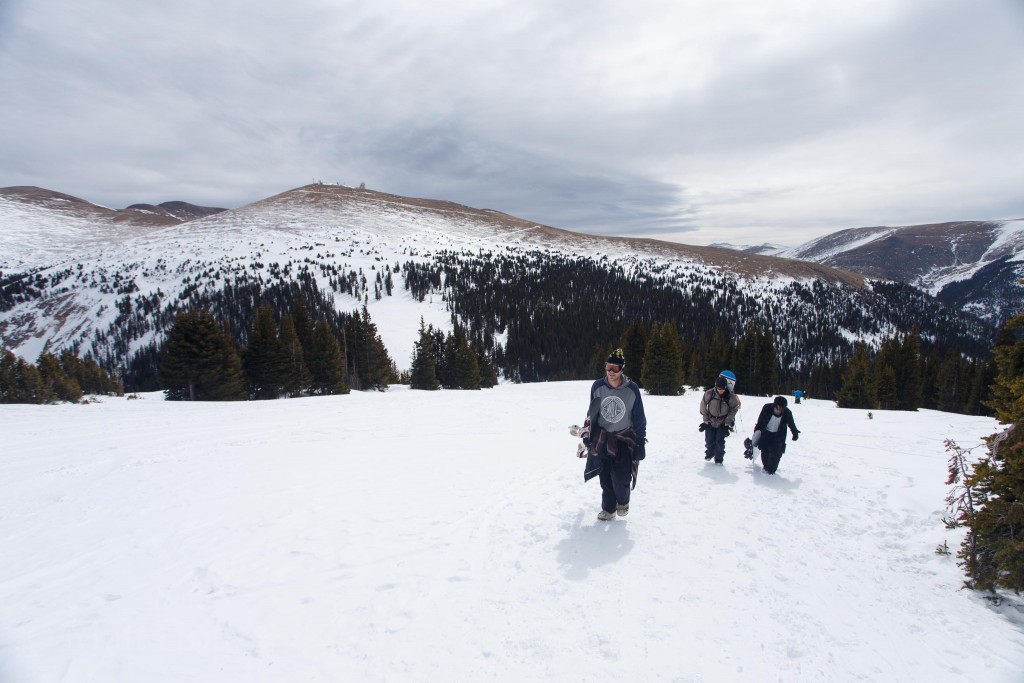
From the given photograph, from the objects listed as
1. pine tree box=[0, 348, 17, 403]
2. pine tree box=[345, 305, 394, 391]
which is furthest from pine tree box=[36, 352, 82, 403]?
pine tree box=[345, 305, 394, 391]

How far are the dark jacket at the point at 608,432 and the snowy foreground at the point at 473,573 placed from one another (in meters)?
1.12

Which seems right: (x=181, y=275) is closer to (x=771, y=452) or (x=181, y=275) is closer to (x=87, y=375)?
(x=87, y=375)

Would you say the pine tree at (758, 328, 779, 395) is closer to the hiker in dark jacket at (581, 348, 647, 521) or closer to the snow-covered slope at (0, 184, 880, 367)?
the hiker in dark jacket at (581, 348, 647, 521)

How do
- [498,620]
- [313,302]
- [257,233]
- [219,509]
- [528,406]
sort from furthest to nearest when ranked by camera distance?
1. [257,233]
2. [313,302]
3. [528,406]
4. [219,509]
5. [498,620]

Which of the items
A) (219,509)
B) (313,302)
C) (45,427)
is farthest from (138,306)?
(219,509)

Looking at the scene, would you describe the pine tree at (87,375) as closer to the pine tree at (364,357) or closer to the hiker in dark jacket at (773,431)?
the pine tree at (364,357)

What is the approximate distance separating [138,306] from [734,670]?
178693mm

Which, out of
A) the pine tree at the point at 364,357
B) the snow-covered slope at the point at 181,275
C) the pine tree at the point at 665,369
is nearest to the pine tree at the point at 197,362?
the pine tree at the point at 364,357

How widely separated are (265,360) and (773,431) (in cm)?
3836

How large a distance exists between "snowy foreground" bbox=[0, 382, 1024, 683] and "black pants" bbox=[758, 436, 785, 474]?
1.29 ft

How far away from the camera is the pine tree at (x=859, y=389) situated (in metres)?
42.0

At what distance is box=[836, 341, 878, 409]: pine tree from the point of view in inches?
1655

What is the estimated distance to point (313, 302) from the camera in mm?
123562

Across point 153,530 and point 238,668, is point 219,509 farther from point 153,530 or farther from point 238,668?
point 238,668
